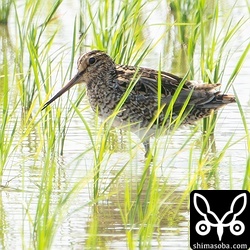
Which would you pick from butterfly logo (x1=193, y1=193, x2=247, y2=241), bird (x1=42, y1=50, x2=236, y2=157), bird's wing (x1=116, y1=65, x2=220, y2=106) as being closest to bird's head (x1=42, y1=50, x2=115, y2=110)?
bird (x1=42, y1=50, x2=236, y2=157)

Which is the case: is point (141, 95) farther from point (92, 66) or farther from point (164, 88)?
point (92, 66)

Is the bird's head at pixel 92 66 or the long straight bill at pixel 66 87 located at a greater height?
the bird's head at pixel 92 66

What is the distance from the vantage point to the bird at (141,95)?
7.62 metres

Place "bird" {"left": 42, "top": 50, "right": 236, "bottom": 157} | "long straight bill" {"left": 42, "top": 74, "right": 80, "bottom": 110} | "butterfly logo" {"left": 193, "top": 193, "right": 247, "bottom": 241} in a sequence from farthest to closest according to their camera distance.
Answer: "bird" {"left": 42, "top": 50, "right": 236, "bottom": 157} < "long straight bill" {"left": 42, "top": 74, "right": 80, "bottom": 110} < "butterfly logo" {"left": 193, "top": 193, "right": 247, "bottom": 241}

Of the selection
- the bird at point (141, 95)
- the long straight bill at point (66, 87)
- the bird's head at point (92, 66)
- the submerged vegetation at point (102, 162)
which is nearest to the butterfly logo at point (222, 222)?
the submerged vegetation at point (102, 162)

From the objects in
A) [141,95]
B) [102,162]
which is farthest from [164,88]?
[102,162]

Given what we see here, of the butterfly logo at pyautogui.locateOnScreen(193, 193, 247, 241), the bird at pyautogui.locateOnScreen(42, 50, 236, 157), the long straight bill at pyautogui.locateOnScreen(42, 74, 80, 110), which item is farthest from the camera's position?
the bird at pyautogui.locateOnScreen(42, 50, 236, 157)

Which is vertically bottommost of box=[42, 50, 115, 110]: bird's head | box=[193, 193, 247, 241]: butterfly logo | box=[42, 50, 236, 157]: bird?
box=[193, 193, 247, 241]: butterfly logo

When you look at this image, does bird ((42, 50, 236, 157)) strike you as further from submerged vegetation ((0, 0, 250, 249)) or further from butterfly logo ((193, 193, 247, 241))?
butterfly logo ((193, 193, 247, 241))

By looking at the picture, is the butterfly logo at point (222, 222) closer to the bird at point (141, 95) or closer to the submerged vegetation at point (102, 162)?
the submerged vegetation at point (102, 162)

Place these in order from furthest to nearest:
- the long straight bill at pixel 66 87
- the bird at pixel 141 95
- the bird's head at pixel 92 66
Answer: the bird's head at pixel 92 66
the bird at pixel 141 95
the long straight bill at pixel 66 87

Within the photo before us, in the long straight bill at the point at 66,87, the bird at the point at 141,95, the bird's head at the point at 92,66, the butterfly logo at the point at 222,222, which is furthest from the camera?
the bird's head at the point at 92,66

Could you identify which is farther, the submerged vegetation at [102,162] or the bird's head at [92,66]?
the bird's head at [92,66]

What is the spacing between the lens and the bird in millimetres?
7617
